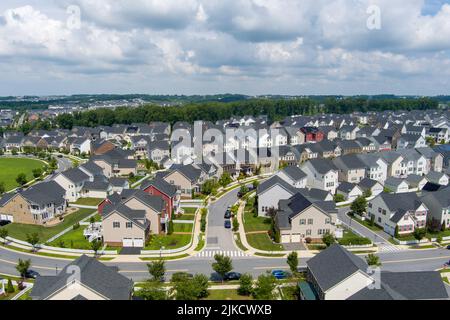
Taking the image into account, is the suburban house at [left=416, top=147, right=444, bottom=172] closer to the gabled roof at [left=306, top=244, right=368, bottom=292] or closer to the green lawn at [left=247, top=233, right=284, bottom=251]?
the green lawn at [left=247, top=233, right=284, bottom=251]

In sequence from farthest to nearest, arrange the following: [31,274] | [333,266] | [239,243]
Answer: [239,243]
[31,274]
[333,266]

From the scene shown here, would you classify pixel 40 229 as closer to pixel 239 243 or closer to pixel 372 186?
pixel 239 243

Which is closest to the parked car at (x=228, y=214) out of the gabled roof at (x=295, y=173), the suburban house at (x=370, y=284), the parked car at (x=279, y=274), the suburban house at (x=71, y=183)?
the gabled roof at (x=295, y=173)

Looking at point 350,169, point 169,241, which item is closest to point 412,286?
point 169,241

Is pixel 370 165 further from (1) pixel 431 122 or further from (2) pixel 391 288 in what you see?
(1) pixel 431 122
